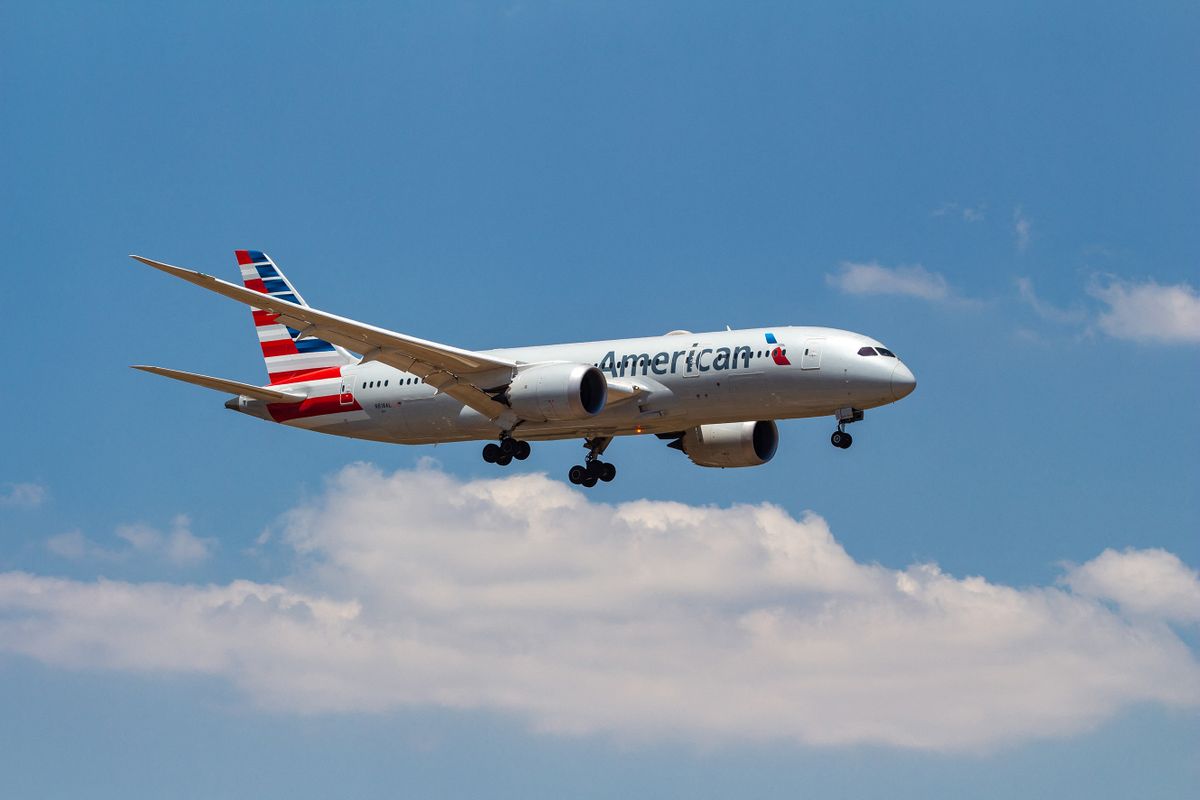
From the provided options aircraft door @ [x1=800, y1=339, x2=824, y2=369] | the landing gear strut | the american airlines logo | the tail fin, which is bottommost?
the landing gear strut

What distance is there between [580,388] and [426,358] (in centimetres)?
514

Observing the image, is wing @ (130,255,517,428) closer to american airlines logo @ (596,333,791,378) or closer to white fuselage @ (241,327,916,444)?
white fuselage @ (241,327,916,444)

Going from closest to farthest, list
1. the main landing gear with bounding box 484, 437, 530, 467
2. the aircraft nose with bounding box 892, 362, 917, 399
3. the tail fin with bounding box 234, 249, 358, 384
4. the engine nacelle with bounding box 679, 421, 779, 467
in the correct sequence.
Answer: the aircraft nose with bounding box 892, 362, 917, 399 → the main landing gear with bounding box 484, 437, 530, 467 → the engine nacelle with bounding box 679, 421, 779, 467 → the tail fin with bounding box 234, 249, 358, 384

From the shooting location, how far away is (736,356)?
51.3m

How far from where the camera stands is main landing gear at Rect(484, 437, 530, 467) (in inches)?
2157

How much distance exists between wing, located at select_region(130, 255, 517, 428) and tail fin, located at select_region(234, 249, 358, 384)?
6877mm

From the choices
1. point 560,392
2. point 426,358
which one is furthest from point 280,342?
point 560,392

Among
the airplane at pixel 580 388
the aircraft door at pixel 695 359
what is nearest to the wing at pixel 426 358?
the airplane at pixel 580 388

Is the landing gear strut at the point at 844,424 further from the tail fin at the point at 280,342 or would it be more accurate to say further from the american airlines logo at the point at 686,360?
the tail fin at the point at 280,342

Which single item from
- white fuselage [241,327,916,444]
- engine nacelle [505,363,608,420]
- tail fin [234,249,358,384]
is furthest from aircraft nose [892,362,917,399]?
tail fin [234,249,358,384]

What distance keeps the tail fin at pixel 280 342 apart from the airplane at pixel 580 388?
0.76 ft

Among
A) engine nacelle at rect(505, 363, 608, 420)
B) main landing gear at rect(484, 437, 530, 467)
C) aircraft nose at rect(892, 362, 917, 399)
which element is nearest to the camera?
aircraft nose at rect(892, 362, 917, 399)

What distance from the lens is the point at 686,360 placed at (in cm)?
5209

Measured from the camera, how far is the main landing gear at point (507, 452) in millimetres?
54781
